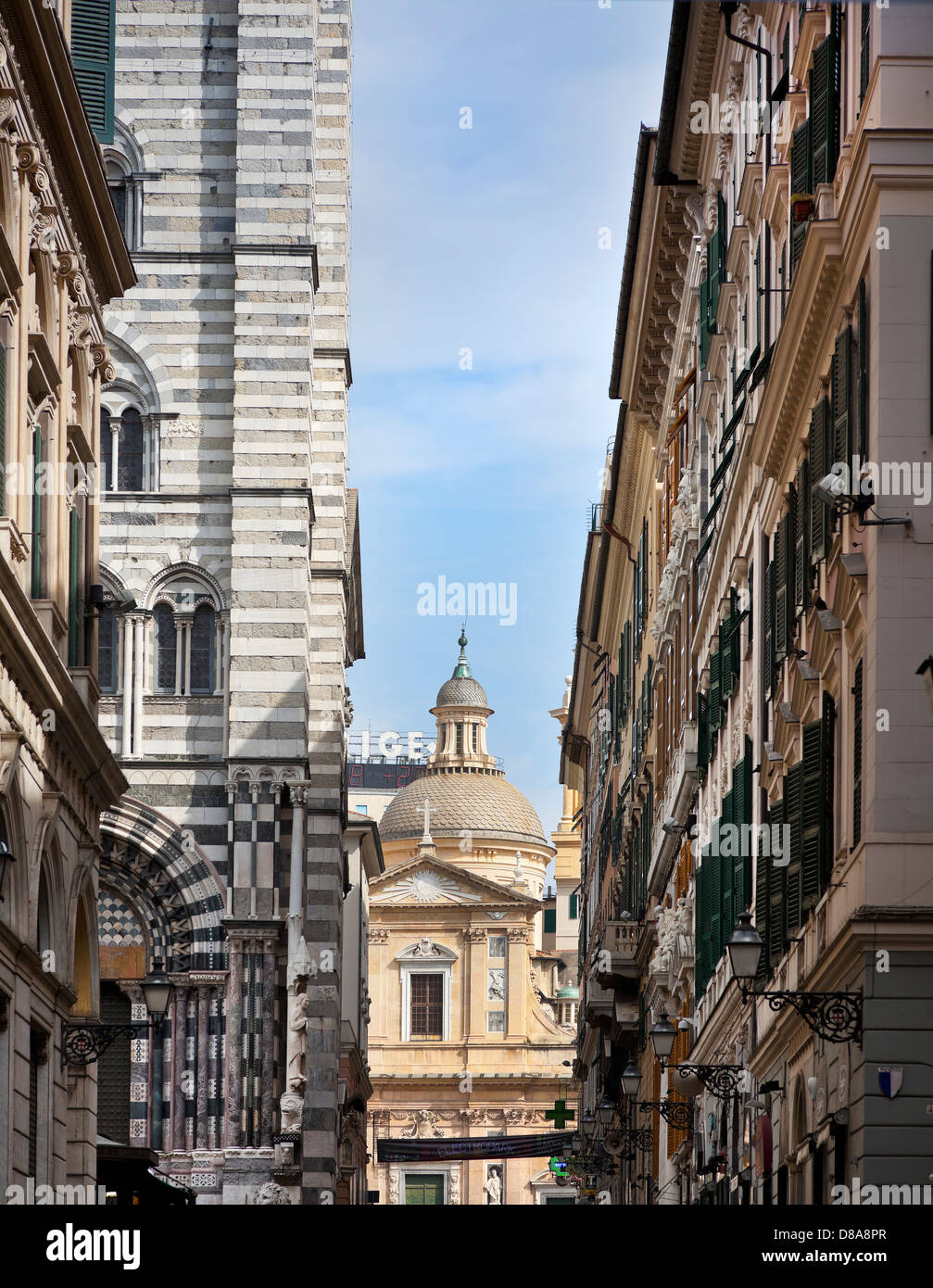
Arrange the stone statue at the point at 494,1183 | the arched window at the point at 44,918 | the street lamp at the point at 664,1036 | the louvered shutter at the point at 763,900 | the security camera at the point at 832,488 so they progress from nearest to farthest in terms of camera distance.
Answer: the security camera at the point at 832,488 → the louvered shutter at the point at 763,900 → the arched window at the point at 44,918 → the street lamp at the point at 664,1036 → the stone statue at the point at 494,1183

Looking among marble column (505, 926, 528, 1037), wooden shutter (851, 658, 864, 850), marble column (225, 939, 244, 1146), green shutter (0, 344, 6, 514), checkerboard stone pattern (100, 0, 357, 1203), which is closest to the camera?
wooden shutter (851, 658, 864, 850)

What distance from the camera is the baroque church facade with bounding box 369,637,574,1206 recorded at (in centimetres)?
9819

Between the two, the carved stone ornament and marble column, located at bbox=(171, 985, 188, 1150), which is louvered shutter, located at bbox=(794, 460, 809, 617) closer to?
the carved stone ornament

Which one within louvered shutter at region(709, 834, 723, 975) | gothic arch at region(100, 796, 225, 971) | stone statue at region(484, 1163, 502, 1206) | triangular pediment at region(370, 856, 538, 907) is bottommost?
stone statue at region(484, 1163, 502, 1206)

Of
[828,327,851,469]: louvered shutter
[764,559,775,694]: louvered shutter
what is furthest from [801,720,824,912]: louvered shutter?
[764,559,775,694]: louvered shutter

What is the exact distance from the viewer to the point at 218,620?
43.3m

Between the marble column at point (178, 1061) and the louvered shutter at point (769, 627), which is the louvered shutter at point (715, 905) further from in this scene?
the marble column at point (178, 1061)

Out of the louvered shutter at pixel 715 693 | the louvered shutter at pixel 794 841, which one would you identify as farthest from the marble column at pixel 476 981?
the louvered shutter at pixel 794 841

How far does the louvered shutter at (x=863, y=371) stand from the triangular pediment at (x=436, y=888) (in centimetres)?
8345

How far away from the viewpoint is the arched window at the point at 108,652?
4269 cm

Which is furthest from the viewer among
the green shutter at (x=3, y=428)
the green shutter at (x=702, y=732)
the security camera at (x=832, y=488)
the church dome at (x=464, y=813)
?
the church dome at (x=464, y=813)

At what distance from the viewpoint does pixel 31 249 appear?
2273 cm

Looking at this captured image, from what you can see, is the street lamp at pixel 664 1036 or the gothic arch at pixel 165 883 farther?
the gothic arch at pixel 165 883

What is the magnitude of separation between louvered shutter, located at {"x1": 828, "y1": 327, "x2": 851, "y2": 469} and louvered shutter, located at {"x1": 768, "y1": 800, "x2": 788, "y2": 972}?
4.21 meters
